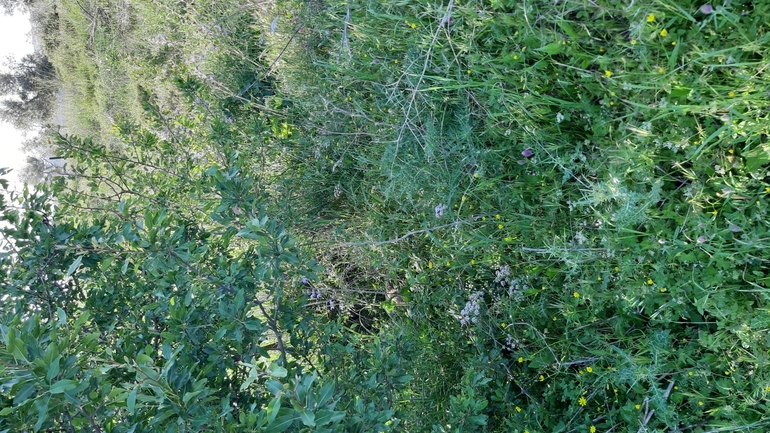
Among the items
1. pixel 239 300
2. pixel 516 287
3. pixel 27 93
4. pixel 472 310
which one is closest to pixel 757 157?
pixel 516 287

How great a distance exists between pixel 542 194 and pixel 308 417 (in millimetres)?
1676

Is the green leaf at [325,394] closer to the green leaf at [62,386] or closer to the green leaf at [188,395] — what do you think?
the green leaf at [188,395]

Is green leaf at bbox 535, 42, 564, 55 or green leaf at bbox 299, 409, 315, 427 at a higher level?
green leaf at bbox 535, 42, 564, 55

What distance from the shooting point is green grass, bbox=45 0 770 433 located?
6.51 feet

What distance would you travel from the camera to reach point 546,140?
8.14 ft

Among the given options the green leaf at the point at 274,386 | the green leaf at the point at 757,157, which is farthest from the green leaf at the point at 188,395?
the green leaf at the point at 757,157

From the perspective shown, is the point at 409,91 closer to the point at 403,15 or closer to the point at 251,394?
the point at 403,15

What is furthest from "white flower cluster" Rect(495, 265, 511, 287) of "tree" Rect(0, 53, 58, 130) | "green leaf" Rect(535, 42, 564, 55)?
"tree" Rect(0, 53, 58, 130)

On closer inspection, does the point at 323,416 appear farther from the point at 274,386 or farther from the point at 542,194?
the point at 542,194

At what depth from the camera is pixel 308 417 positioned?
4.86ft

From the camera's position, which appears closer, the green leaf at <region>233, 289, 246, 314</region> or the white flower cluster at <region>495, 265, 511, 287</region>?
the green leaf at <region>233, 289, 246, 314</region>

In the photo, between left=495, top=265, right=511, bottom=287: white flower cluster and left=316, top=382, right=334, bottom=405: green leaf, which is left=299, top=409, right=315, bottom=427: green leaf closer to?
left=316, top=382, right=334, bottom=405: green leaf

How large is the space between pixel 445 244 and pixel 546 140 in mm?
1019

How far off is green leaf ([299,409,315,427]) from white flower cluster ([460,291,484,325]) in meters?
1.84
